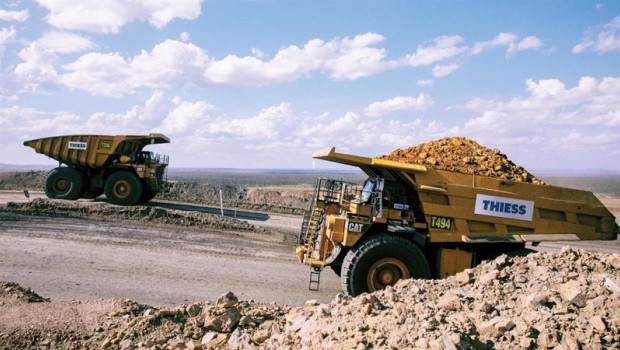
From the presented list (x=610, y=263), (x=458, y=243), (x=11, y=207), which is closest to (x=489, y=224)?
(x=458, y=243)

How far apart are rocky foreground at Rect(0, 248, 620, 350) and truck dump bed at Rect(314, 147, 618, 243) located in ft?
3.44

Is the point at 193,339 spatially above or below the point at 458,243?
below

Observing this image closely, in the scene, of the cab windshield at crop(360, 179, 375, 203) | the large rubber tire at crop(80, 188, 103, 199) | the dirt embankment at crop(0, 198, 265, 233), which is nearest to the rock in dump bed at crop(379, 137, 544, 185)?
the cab windshield at crop(360, 179, 375, 203)

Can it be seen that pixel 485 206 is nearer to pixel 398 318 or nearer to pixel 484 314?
pixel 484 314

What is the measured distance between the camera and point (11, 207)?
1681 cm

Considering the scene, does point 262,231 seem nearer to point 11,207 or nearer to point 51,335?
point 11,207

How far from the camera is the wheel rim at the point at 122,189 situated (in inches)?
728

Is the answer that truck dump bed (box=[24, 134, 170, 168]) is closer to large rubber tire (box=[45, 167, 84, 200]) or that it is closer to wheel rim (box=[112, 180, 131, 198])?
large rubber tire (box=[45, 167, 84, 200])

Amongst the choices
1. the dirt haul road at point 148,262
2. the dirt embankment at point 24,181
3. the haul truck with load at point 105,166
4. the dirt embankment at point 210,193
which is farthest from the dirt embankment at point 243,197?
the dirt haul road at point 148,262

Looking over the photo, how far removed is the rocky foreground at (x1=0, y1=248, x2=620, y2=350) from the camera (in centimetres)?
443

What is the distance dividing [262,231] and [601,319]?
1215cm

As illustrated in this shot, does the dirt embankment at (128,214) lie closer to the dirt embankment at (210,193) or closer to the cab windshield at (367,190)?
the dirt embankment at (210,193)

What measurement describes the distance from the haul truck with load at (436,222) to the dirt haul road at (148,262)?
1.32 metres

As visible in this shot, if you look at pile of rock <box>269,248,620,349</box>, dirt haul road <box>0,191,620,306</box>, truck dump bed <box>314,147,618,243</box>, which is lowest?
dirt haul road <box>0,191,620,306</box>
